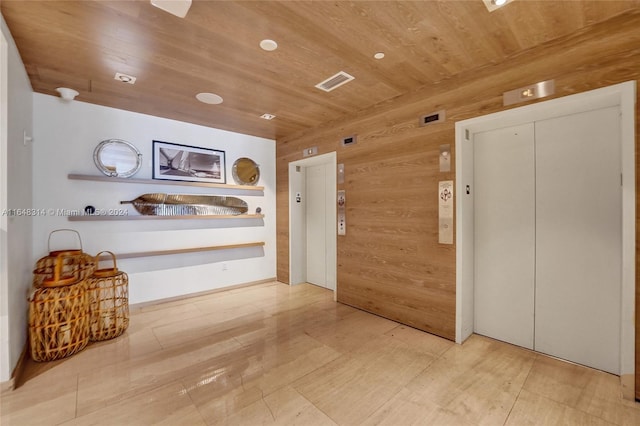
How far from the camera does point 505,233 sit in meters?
2.83

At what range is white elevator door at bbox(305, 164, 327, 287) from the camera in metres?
4.85

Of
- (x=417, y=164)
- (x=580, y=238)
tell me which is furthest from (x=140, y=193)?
(x=580, y=238)

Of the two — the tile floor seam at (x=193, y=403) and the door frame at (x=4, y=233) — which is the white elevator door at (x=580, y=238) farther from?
the door frame at (x=4, y=233)

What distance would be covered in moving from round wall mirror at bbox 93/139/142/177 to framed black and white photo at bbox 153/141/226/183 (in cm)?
25

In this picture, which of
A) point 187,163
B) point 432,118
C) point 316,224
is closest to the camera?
point 432,118

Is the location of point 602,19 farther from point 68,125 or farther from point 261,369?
point 68,125

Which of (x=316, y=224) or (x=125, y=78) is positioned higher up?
(x=125, y=78)

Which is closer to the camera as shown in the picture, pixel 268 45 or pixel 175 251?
pixel 268 45

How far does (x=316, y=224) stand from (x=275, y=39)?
323 cm

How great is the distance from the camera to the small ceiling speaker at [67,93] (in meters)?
2.99

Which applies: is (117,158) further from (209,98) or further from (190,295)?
(190,295)

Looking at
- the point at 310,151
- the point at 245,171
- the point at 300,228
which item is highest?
the point at 310,151

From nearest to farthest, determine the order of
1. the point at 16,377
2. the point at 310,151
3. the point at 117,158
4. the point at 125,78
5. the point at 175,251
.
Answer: the point at 16,377, the point at 125,78, the point at 117,158, the point at 175,251, the point at 310,151

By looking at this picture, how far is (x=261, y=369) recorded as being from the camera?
2369 millimetres
